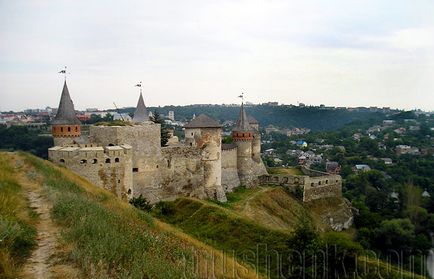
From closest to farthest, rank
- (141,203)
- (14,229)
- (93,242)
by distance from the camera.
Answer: (14,229) → (93,242) → (141,203)

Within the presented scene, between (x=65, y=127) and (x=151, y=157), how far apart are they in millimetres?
5698

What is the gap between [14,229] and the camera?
9.29 metres

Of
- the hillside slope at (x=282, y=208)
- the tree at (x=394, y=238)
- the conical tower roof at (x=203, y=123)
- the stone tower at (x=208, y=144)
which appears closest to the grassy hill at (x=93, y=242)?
the hillside slope at (x=282, y=208)

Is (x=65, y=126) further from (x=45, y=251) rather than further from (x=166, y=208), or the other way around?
(x=45, y=251)

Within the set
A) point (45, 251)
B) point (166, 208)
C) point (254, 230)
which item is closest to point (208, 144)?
point (166, 208)

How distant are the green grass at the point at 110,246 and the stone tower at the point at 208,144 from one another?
18.2 meters

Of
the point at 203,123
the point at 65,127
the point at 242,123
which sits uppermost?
the point at 65,127

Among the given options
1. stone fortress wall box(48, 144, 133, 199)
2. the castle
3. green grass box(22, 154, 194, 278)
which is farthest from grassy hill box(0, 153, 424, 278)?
the castle

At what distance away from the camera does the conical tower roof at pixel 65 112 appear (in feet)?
87.0

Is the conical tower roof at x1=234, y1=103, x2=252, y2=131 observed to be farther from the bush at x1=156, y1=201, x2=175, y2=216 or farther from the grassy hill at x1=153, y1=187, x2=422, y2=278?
the bush at x1=156, y1=201, x2=175, y2=216

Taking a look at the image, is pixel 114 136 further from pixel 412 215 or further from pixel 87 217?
pixel 412 215

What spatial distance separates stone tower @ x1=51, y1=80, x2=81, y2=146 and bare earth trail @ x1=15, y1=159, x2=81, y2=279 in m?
12.2

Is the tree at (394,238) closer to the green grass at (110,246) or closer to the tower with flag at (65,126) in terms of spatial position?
the tower with flag at (65,126)

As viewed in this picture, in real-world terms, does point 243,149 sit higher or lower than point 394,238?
higher
